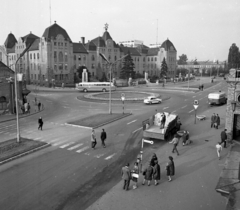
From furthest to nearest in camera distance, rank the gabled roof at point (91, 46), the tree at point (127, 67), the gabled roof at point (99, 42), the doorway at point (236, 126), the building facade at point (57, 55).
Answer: the gabled roof at point (99, 42) < the gabled roof at point (91, 46) < the tree at point (127, 67) < the building facade at point (57, 55) < the doorway at point (236, 126)

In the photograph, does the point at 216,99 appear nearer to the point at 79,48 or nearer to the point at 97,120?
the point at 97,120

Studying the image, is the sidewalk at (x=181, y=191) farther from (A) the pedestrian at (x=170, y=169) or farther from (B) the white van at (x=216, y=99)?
(B) the white van at (x=216, y=99)

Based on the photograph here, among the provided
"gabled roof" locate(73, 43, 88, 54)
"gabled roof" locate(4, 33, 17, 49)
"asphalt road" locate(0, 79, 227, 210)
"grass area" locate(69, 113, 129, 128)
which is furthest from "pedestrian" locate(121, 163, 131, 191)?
"gabled roof" locate(4, 33, 17, 49)

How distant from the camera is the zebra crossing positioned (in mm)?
17766

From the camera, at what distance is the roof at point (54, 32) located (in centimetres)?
7750

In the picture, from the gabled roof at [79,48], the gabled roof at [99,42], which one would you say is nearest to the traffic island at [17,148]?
the gabled roof at [79,48]

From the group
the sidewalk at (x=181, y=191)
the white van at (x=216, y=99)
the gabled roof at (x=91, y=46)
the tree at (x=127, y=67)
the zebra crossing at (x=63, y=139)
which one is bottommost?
the sidewalk at (x=181, y=191)

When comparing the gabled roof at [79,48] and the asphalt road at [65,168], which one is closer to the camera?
the asphalt road at [65,168]

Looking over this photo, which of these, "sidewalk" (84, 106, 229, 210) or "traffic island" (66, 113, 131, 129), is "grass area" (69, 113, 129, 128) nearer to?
"traffic island" (66, 113, 131, 129)

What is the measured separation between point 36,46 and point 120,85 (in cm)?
2936

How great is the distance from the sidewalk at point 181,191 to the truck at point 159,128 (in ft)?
8.58

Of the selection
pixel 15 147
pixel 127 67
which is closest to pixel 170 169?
pixel 15 147

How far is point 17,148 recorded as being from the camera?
60.3 feet

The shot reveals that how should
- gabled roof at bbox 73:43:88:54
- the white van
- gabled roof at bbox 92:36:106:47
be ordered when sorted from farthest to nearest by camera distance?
gabled roof at bbox 92:36:106:47, gabled roof at bbox 73:43:88:54, the white van
